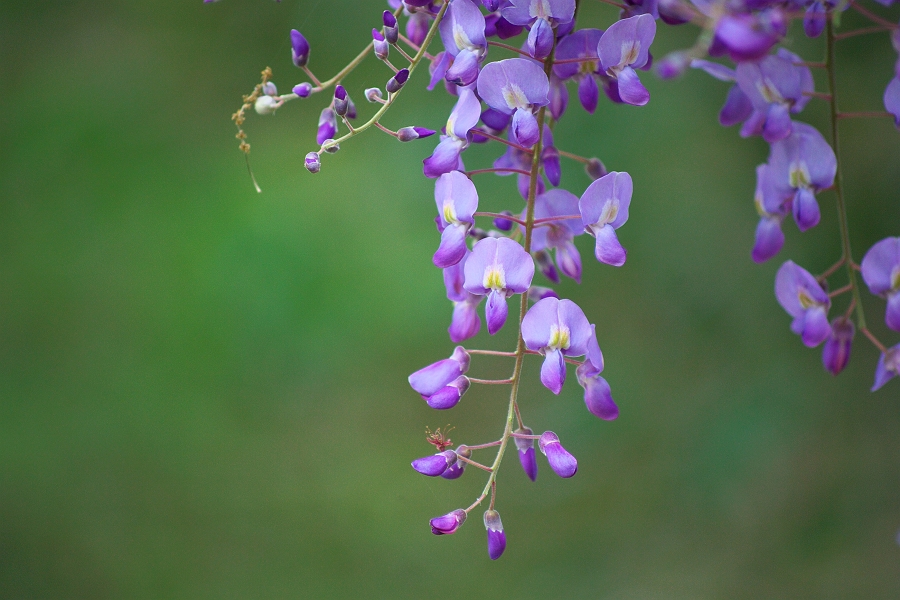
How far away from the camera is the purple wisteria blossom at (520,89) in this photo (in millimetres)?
407

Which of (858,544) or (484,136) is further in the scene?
(858,544)

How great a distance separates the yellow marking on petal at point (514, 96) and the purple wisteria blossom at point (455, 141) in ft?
0.06

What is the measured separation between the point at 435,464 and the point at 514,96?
0.21m

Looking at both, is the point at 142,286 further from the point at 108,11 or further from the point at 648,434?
the point at 648,434

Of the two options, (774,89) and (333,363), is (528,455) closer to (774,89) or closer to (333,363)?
(774,89)

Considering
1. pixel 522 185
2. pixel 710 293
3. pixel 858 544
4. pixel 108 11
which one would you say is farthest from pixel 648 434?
pixel 108 11

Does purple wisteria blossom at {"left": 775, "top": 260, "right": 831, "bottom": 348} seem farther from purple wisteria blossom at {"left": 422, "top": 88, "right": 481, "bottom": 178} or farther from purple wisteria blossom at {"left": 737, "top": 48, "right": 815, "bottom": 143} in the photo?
purple wisteria blossom at {"left": 422, "top": 88, "right": 481, "bottom": 178}

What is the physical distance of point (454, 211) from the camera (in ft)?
1.40

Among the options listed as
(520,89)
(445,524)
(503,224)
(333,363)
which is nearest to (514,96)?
(520,89)

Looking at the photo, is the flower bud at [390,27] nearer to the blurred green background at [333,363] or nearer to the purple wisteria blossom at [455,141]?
the purple wisteria blossom at [455,141]

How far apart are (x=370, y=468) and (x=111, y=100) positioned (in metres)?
0.86

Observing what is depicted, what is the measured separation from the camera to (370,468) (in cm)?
139

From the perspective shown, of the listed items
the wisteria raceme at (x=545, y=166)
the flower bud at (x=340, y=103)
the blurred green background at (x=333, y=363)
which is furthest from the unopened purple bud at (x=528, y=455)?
the blurred green background at (x=333, y=363)

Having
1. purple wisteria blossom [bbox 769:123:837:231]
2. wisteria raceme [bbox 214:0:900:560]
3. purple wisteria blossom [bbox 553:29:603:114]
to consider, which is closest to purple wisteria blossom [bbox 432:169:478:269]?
wisteria raceme [bbox 214:0:900:560]
